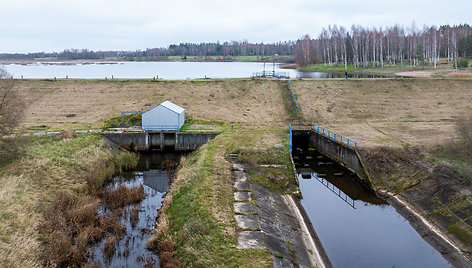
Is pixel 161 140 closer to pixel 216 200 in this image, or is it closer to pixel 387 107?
pixel 216 200

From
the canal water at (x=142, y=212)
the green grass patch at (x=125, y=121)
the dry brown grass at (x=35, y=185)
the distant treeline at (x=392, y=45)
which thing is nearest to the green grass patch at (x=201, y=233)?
the canal water at (x=142, y=212)

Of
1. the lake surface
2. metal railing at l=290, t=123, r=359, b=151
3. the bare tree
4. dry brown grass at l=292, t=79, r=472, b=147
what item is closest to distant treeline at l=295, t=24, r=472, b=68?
the lake surface

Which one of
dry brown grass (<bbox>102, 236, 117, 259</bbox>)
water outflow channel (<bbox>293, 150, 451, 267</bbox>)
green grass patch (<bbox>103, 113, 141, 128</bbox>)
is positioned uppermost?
green grass patch (<bbox>103, 113, 141, 128</bbox>)

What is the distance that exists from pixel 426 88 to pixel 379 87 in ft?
20.7

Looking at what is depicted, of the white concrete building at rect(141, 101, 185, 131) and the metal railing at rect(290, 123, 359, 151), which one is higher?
the white concrete building at rect(141, 101, 185, 131)

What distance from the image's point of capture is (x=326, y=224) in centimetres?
1828

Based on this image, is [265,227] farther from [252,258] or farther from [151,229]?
[151,229]

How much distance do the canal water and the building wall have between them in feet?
9.07

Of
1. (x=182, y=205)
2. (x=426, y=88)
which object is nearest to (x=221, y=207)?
(x=182, y=205)

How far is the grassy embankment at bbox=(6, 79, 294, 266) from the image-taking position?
1421cm

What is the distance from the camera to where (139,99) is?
4400 cm

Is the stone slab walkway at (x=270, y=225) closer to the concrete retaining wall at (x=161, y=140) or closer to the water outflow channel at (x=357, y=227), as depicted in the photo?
the water outflow channel at (x=357, y=227)

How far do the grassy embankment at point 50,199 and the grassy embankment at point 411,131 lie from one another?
673 inches

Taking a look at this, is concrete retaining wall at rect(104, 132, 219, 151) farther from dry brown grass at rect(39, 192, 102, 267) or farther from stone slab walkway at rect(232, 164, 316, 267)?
dry brown grass at rect(39, 192, 102, 267)
